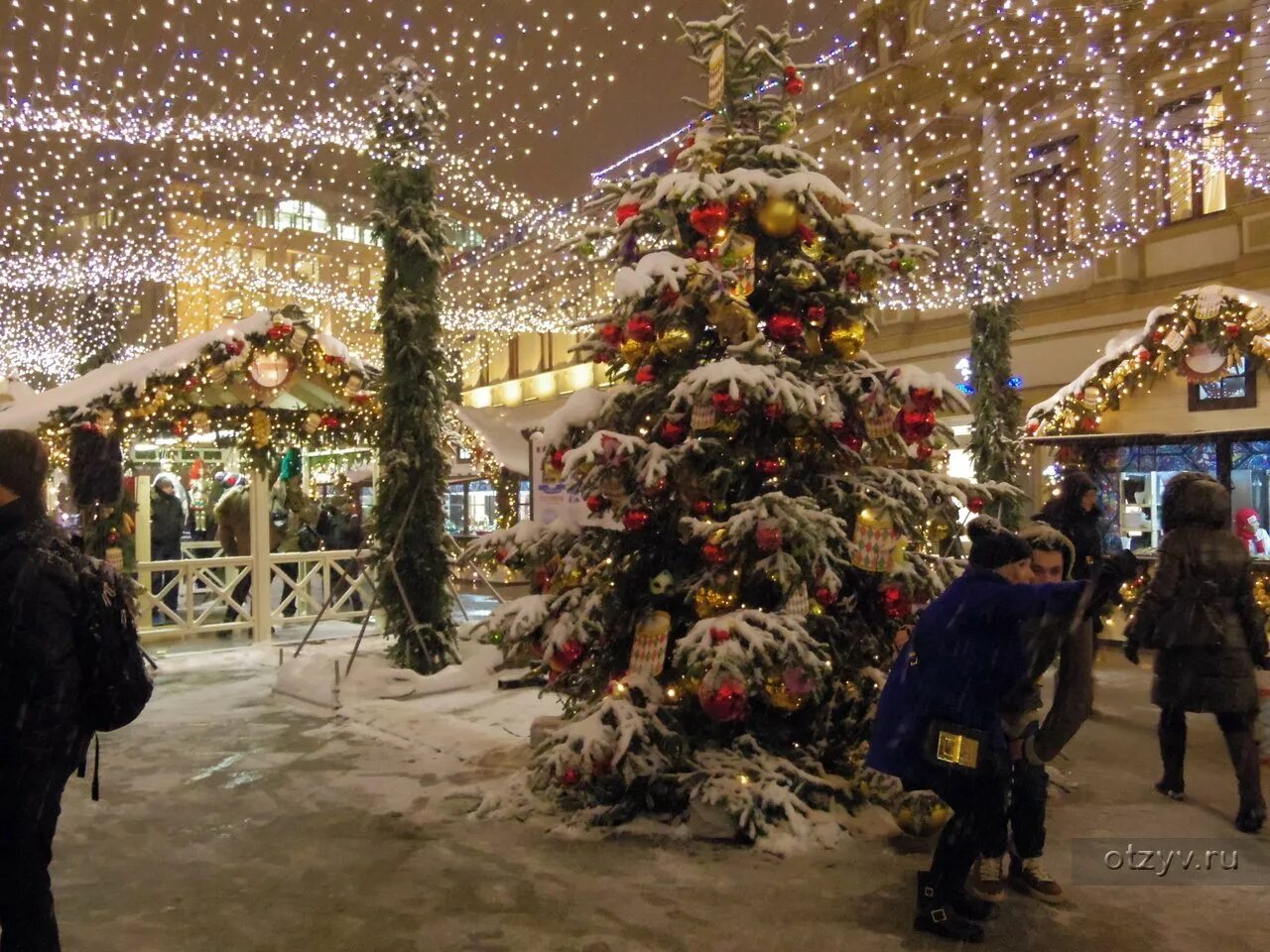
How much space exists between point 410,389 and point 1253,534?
28.2 feet

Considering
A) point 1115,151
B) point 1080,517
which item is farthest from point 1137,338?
point 1115,151

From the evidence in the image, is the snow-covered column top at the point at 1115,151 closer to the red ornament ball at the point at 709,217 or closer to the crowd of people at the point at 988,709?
the red ornament ball at the point at 709,217

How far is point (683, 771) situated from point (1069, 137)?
48.0ft

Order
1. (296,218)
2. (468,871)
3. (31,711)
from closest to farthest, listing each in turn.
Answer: (31,711)
(468,871)
(296,218)

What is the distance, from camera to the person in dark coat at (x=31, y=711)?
2.98 m

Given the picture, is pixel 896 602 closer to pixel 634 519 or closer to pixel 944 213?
pixel 634 519

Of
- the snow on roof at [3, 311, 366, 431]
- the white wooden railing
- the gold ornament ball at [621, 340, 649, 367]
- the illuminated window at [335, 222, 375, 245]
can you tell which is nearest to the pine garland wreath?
the white wooden railing

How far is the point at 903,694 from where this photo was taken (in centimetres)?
390

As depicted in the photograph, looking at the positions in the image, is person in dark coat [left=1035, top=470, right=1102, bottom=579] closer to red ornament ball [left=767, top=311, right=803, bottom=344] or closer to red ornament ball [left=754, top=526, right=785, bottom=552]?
red ornament ball [left=767, top=311, right=803, bottom=344]

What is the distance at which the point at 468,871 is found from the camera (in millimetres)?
4672

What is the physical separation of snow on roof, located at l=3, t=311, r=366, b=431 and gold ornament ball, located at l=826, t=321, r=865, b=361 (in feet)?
21.9

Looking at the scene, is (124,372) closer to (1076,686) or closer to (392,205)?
(392,205)

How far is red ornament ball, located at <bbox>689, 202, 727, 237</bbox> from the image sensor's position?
5.55 meters

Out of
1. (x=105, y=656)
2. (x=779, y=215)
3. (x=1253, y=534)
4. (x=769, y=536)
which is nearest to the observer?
(x=105, y=656)
